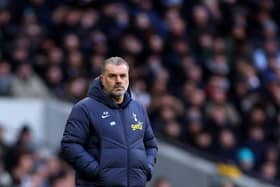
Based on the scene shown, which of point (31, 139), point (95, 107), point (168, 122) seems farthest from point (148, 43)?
point (95, 107)

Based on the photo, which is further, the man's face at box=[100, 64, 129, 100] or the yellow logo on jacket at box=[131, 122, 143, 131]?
the yellow logo on jacket at box=[131, 122, 143, 131]

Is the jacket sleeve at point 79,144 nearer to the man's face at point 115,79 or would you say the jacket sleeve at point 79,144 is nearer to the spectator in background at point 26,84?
the man's face at point 115,79

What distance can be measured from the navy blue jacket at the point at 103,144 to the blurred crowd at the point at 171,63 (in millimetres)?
7344

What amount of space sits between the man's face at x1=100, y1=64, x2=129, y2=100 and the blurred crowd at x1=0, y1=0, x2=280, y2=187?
7362 mm

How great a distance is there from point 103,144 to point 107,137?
6 cm

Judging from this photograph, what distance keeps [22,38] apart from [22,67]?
0.90 meters

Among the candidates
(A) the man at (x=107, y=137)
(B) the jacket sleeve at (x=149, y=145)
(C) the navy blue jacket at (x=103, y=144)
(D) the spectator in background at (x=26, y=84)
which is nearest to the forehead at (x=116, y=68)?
(A) the man at (x=107, y=137)

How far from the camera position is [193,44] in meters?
19.2

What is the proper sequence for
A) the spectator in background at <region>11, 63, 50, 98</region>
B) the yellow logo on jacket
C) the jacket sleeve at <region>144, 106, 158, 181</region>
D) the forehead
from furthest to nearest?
the spectator in background at <region>11, 63, 50, 98</region> < the jacket sleeve at <region>144, 106, 158, 181</region> < the yellow logo on jacket < the forehead

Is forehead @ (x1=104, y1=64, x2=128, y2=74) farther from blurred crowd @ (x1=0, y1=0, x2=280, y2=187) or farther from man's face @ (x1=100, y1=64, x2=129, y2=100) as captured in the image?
blurred crowd @ (x1=0, y1=0, x2=280, y2=187)

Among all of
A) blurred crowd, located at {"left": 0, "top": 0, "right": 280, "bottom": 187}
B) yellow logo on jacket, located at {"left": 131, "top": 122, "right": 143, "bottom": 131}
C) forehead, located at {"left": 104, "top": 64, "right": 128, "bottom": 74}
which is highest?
forehead, located at {"left": 104, "top": 64, "right": 128, "bottom": 74}

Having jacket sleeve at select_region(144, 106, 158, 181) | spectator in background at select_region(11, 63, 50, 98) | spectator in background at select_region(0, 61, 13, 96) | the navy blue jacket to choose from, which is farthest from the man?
spectator in background at select_region(11, 63, 50, 98)

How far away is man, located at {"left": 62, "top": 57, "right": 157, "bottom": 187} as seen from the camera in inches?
332

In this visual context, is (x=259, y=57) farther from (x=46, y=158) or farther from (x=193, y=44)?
(x=46, y=158)
